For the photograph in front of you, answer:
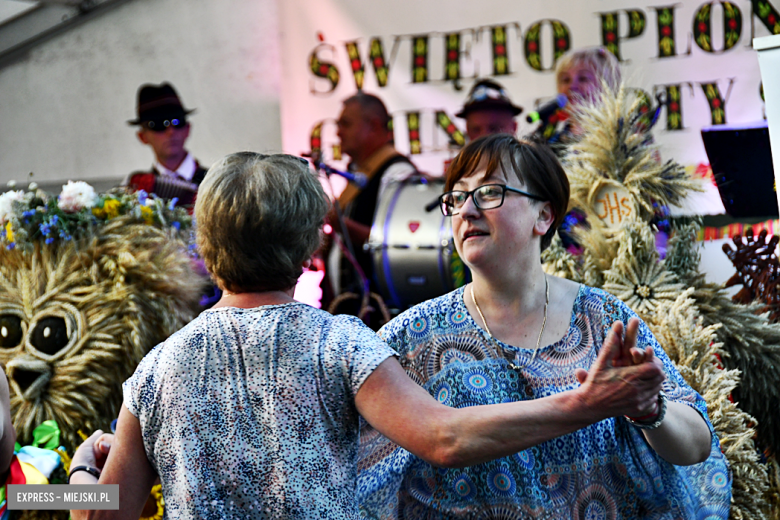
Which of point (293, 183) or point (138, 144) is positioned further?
point (138, 144)

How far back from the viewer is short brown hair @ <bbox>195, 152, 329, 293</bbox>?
1259 millimetres

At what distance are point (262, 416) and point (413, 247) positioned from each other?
12.6 feet

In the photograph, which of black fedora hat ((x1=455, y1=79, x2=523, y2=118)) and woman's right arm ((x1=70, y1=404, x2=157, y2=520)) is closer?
woman's right arm ((x1=70, y1=404, x2=157, y2=520))

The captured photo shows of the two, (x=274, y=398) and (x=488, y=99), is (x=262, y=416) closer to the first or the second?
(x=274, y=398)

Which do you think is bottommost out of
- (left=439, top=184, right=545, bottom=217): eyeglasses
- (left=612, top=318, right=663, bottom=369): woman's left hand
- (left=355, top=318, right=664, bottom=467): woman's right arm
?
(left=355, top=318, right=664, bottom=467): woman's right arm

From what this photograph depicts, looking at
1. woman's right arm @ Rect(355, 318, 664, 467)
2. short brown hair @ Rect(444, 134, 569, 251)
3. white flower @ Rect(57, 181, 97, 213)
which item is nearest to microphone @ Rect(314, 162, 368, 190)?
white flower @ Rect(57, 181, 97, 213)

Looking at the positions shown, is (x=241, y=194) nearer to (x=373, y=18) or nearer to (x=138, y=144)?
(x=373, y=18)

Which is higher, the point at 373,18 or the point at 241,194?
the point at 373,18

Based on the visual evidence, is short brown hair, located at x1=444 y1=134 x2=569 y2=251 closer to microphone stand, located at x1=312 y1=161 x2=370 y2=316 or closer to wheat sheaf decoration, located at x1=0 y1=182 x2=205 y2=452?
wheat sheaf decoration, located at x1=0 y1=182 x2=205 y2=452

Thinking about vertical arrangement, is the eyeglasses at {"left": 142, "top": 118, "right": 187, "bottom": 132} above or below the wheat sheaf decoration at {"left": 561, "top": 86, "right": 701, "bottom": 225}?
above

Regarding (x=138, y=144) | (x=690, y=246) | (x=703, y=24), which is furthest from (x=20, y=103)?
(x=690, y=246)

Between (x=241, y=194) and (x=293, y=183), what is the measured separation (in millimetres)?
88

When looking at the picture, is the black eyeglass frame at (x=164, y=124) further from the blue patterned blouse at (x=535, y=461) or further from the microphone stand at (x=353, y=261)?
the blue patterned blouse at (x=535, y=461)

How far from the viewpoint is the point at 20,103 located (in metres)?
7.38
